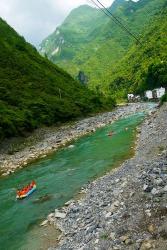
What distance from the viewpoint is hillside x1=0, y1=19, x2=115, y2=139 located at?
73.9m

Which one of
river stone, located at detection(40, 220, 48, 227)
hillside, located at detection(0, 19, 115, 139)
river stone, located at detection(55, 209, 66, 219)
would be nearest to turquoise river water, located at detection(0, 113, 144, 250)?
river stone, located at detection(40, 220, 48, 227)

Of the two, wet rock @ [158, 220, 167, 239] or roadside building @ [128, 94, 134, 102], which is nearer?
wet rock @ [158, 220, 167, 239]

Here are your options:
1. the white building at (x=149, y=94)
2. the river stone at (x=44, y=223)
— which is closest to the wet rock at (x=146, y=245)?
the river stone at (x=44, y=223)

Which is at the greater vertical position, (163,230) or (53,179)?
(163,230)

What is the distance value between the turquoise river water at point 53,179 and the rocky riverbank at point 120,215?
214 cm

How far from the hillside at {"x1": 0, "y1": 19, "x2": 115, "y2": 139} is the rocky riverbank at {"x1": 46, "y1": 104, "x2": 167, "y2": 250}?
39.4m

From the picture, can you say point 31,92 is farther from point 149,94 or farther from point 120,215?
point 120,215

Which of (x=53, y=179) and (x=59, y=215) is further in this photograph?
(x=53, y=179)

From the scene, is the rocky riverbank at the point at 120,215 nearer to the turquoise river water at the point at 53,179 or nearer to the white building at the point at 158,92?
the turquoise river water at the point at 53,179

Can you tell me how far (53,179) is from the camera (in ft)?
127

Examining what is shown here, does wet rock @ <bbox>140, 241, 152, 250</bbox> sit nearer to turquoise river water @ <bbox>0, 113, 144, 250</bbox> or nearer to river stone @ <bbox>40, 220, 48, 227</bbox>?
turquoise river water @ <bbox>0, 113, 144, 250</bbox>

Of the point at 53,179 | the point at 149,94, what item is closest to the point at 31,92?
the point at 53,179

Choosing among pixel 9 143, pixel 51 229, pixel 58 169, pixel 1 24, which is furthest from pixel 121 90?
pixel 51 229

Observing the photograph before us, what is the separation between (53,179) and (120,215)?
18.1 m
